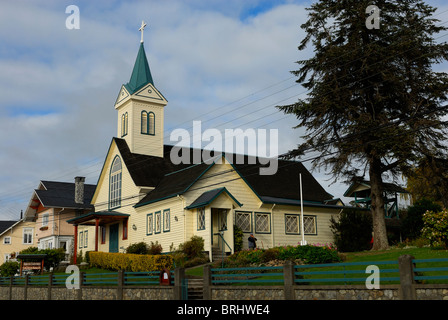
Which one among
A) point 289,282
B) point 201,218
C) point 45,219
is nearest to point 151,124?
point 201,218

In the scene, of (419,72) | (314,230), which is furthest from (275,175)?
(419,72)

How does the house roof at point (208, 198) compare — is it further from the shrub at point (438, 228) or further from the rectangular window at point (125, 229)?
the shrub at point (438, 228)

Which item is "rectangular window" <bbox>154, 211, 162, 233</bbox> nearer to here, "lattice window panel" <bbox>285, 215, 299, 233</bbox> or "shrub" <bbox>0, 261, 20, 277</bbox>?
"lattice window panel" <bbox>285, 215, 299, 233</bbox>

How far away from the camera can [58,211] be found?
1996 inches

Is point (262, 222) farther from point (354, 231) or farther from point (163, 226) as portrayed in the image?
point (163, 226)

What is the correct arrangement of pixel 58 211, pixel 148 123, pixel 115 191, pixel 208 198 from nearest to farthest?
1. pixel 208 198
2. pixel 115 191
3. pixel 148 123
4. pixel 58 211

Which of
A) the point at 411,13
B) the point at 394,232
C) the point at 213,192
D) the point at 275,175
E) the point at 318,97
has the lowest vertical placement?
the point at 394,232

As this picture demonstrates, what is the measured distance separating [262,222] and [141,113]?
49.5 feet

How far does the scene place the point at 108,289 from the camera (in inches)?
842

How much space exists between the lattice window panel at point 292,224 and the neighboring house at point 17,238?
36.0m

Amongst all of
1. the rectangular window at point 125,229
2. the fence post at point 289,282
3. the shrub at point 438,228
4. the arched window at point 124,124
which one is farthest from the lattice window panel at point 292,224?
the fence post at point 289,282

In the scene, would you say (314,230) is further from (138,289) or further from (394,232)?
Answer: (138,289)
